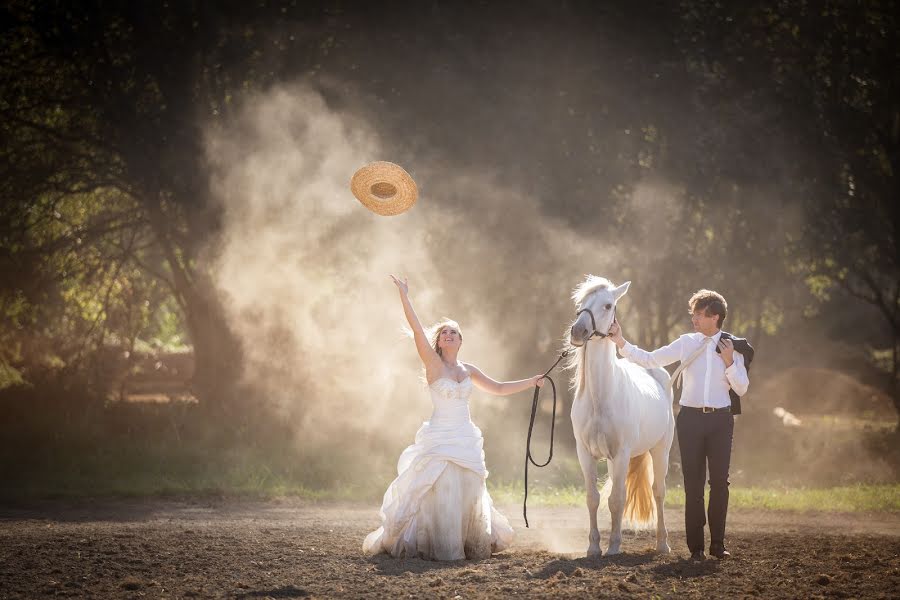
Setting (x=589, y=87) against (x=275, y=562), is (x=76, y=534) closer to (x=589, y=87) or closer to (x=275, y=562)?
(x=275, y=562)

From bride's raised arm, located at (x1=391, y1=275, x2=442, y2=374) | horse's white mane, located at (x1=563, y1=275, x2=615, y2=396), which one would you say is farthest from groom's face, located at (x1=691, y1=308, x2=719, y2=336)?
bride's raised arm, located at (x1=391, y1=275, x2=442, y2=374)

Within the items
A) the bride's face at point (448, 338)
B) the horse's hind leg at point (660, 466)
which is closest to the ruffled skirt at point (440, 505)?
the bride's face at point (448, 338)

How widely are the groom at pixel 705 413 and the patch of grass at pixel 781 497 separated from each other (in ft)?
15.8

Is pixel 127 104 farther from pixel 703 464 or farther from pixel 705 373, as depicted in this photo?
pixel 703 464

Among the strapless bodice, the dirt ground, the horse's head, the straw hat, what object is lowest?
the dirt ground

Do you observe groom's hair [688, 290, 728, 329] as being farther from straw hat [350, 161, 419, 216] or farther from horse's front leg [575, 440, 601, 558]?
straw hat [350, 161, 419, 216]

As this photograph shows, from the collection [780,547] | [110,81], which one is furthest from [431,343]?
[110,81]

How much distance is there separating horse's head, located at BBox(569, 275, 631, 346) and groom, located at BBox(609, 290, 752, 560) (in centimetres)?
14

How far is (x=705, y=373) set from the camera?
8.02 metres

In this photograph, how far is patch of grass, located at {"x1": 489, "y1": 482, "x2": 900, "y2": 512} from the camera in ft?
41.5

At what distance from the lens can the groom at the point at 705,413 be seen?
7965 mm

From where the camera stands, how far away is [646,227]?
18.6 m

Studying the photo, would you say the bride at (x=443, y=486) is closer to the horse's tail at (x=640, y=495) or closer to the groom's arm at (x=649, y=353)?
the groom's arm at (x=649, y=353)

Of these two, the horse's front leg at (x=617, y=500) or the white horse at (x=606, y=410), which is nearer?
the white horse at (x=606, y=410)
